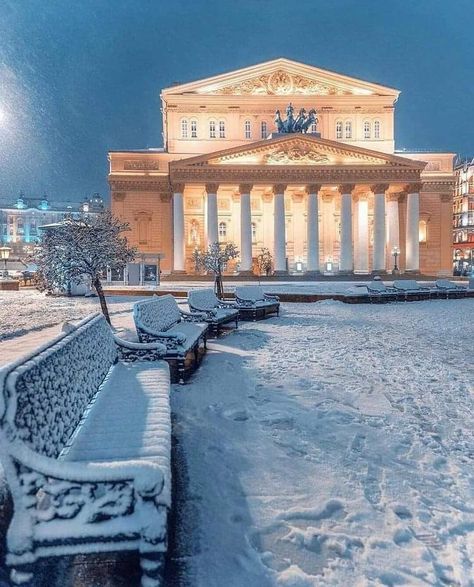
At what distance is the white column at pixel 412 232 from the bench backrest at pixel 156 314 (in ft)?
114

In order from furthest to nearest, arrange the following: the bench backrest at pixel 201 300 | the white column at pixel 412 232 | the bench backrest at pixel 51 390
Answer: the white column at pixel 412 232 → the bench backrest at pixel 201 300 → the bench backrest at pixel 51 390

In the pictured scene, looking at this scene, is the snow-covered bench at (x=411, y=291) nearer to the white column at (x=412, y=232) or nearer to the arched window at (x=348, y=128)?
the white column at (x=412, y=232)

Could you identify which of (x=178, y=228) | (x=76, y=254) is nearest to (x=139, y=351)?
(x=76, y=254)

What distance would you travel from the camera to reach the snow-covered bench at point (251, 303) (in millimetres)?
14000

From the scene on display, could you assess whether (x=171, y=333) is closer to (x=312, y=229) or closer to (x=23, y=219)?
(x=312, y=229)

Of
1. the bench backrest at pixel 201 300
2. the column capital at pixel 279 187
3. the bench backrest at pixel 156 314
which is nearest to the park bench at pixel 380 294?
the bench backrest at pixel 201 300

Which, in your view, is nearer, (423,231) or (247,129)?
(247,129)

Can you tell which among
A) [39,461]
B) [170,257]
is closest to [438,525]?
[39,461]

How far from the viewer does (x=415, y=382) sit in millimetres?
6527

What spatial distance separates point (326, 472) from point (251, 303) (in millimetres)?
10447

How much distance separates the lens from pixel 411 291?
22031 millimetres

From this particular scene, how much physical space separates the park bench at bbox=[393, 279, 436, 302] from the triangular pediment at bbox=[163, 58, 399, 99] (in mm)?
27404

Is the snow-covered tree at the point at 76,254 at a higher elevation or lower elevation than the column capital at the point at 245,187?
lower

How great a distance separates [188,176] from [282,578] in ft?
121
